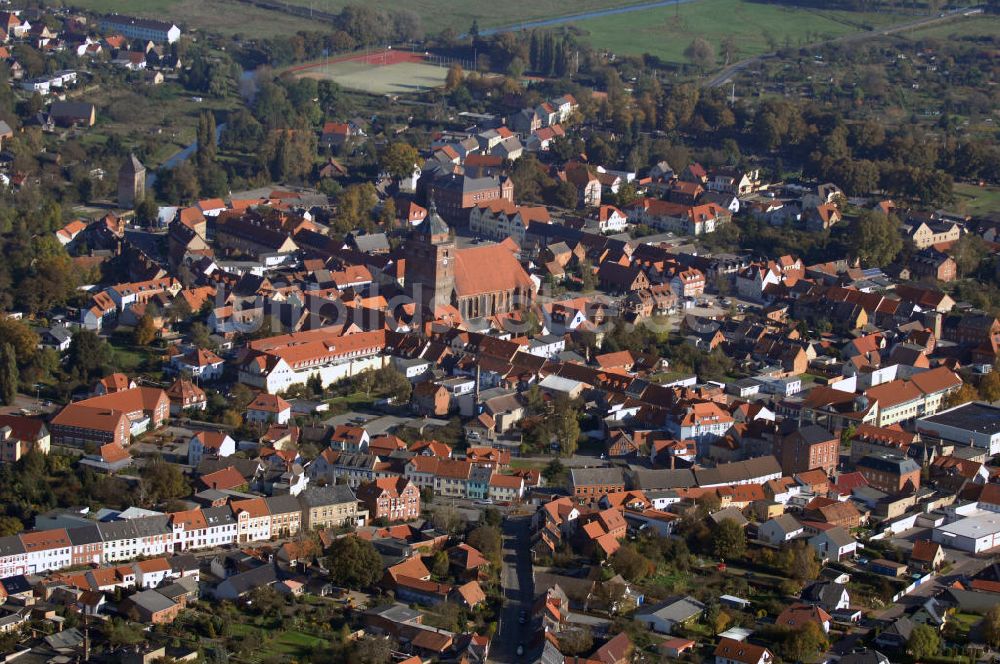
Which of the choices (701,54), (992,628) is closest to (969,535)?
(992,628)

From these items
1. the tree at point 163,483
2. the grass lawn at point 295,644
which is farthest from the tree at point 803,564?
the tree at point 163,483

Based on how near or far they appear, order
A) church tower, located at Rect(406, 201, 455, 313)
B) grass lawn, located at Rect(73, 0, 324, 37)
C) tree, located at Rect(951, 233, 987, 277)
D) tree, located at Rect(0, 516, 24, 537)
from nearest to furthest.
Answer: tree, located at Rect(0, 516, 24, 537) < church tower, located at Rect(406, 201, 455, 313) < tree, located at Rect(951, 233, 987, 277) < grass lawn, located at Rect(73, 0, 324, 37)

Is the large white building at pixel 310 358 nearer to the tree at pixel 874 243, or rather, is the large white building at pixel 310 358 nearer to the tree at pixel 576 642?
the tree at pixel 576 642

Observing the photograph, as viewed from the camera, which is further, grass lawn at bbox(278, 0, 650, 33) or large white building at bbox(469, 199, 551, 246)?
grass lawn at bbox(278, 0, 650, 33)

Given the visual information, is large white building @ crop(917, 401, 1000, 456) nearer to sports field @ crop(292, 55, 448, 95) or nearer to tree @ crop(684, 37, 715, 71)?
sports field @ crop(292, 55, 448, 95)

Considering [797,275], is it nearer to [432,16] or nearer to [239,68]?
[239,68]

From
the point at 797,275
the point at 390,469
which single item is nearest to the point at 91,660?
the point at 390,469

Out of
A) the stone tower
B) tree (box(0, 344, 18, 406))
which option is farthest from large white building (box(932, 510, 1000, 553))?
the stone tower
